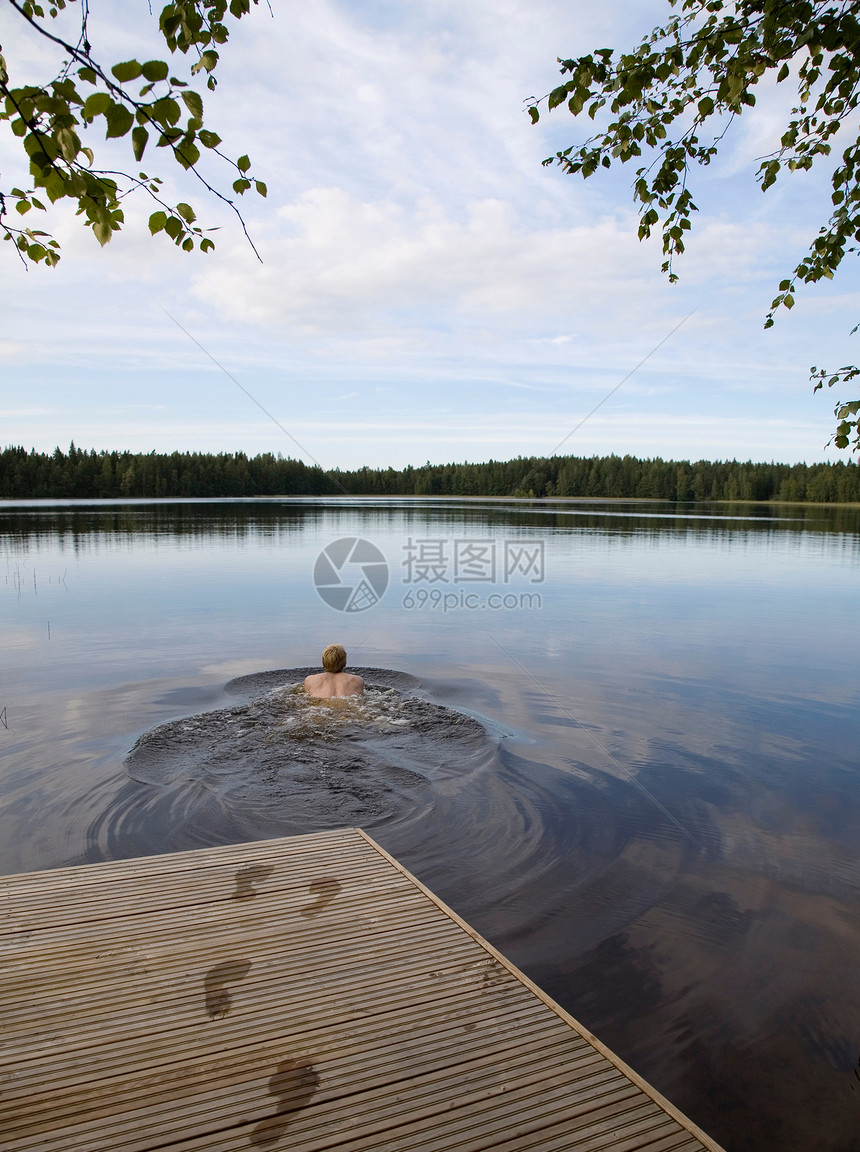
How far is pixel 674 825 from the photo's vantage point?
918cm

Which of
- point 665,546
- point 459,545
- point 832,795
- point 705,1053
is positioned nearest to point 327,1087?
point 705,1053

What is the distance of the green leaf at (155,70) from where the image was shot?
9.37ft

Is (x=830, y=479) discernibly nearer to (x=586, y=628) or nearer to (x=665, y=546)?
(x=665, y=546)

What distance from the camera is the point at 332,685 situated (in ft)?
46.8

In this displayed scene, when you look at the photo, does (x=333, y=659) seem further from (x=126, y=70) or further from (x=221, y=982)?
(x=126, y=70)

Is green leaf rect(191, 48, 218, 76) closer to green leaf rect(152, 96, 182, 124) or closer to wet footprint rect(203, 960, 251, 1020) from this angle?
green leaf rect(152, 96, 182, 124)

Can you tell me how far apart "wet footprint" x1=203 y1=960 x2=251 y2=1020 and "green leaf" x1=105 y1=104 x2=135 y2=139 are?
4.96 meters

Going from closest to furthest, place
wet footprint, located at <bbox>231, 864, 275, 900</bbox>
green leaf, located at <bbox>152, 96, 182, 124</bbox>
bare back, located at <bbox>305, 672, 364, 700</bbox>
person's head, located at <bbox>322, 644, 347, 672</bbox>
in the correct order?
green leaf, located at <bbox>152, 96, 182, 124</bbox> < wet footprint, located at <bbox>231, 864, 275, 900</bbox> < person's head, located at <bbox>322, 644, 347, 672</bbox> < bare back, located at <bbox>305, 672, 364, 700</bbox>

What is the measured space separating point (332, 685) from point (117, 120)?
12073 mm

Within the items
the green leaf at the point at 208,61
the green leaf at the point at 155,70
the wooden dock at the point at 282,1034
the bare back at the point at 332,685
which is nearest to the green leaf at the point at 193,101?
the green leaf at the point at 155,70

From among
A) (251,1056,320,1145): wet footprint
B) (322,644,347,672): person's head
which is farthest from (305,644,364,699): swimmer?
(251,1056,320,1145): wet footprint

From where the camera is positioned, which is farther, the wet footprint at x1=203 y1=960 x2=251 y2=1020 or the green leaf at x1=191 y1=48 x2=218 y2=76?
the wet footprint at x1=203 y1=960 x2=251 y2=1020

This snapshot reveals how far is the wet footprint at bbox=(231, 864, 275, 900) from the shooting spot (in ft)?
19.6

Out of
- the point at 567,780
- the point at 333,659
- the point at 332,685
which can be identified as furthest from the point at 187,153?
the point at 332,685
